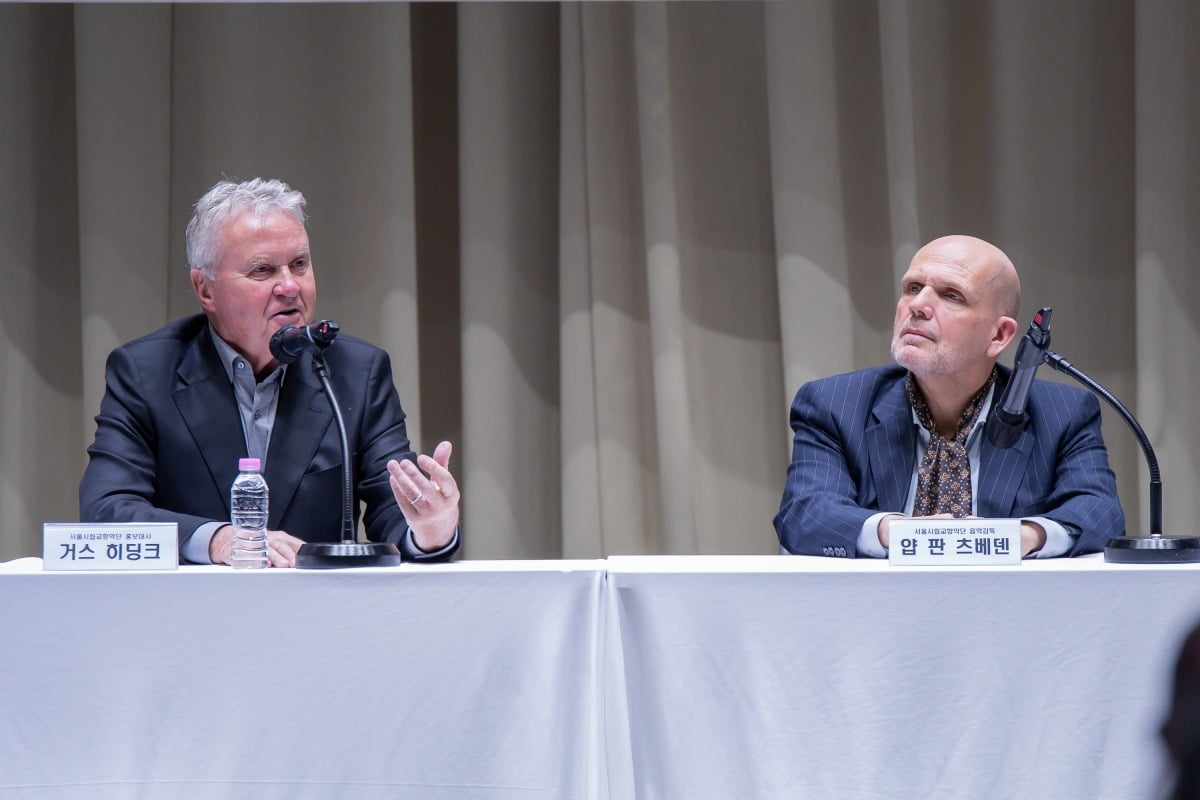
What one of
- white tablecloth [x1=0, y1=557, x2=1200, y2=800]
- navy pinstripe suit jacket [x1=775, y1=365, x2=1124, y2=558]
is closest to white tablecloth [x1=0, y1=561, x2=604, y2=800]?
white tablecloth [x1=0, y1=557, x2=1200, y2=800]

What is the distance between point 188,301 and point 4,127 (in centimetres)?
72

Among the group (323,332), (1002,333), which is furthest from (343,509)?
(1002,333)

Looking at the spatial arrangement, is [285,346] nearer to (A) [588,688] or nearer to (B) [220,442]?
(B) [220,442]

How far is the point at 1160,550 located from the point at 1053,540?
24cm

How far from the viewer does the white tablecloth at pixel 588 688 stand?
69.4 inches

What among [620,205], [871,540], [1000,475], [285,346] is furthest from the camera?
[620,205]

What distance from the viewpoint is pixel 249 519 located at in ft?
6.72

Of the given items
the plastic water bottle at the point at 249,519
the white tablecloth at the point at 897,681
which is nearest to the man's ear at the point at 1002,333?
the white tablecloth at the point at 897,681

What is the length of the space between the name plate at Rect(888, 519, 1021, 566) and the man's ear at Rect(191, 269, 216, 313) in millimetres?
1410

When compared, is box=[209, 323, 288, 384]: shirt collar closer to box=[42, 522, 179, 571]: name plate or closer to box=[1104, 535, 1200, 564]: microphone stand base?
box=[42, 522, 179, 571]: name plate

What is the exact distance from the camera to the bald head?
8.72 feet

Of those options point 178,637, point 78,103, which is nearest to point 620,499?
point 78,103

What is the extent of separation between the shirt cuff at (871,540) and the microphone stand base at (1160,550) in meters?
0.39

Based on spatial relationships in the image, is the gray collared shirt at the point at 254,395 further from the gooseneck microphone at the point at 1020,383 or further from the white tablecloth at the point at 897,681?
the gooseneck microphone at the point at 1020,383
